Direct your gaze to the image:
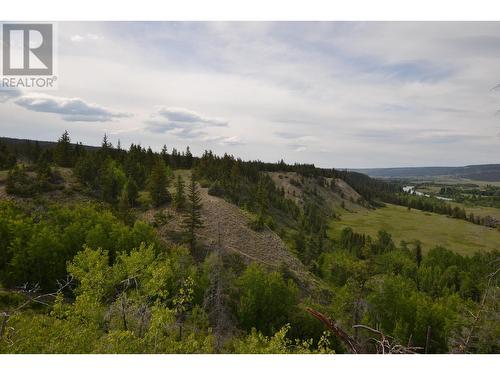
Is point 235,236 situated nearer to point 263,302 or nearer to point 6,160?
point 263,302

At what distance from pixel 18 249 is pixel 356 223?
515ft

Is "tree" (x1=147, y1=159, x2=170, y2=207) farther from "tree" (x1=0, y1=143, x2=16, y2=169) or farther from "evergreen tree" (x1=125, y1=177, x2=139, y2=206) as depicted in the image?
"tree" (x1=0, y1=143, x2=16, y2=169)

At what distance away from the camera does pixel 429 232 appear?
562 feet

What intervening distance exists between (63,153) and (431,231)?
6374 inches

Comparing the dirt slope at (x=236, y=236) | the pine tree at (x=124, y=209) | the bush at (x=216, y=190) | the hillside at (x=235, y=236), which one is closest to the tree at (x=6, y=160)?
the pine tree at (x=124, y=209)

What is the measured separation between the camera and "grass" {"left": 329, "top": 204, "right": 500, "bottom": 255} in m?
151

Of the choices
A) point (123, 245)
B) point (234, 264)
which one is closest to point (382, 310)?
point (234, 264)

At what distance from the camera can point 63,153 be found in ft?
271

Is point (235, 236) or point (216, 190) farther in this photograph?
point (216, 190)

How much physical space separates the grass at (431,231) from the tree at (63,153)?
99194 mm

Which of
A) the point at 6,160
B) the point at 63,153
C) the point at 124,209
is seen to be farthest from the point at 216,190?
the point at 6,160

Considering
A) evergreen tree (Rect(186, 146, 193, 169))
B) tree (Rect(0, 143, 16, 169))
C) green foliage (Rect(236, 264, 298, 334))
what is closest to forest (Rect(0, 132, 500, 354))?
green foliage (Rect(236, 264, 298, 334))

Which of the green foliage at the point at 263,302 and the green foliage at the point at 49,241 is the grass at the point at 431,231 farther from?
the green foliage at the point at 49,241

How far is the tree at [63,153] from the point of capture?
8169 centimetres
